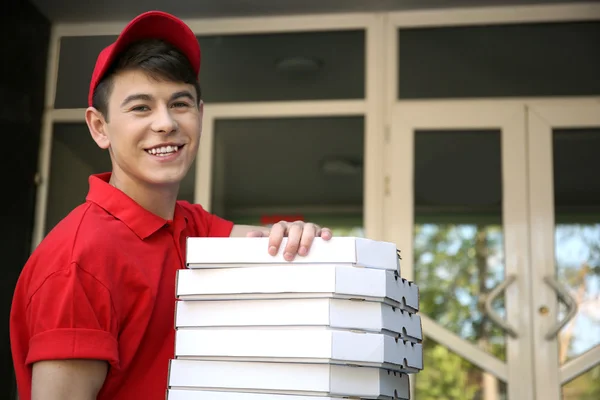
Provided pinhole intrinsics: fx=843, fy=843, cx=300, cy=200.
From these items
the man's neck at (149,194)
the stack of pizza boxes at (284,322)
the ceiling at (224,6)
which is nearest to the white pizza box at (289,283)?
the stack of pizza boxes at (284,322)

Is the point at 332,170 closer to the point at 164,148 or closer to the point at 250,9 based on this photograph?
the point at 250,9

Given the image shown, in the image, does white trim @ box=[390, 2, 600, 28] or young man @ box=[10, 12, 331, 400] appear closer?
young man @ box=[10, 12, 331, 400]

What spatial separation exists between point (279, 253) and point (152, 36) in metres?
0.51

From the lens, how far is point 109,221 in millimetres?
1390

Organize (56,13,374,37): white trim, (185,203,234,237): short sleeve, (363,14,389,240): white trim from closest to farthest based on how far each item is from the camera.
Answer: (185,203,234,237): short sleeve, (363,14,389,240): white trim, (56,13,374,37): white trim

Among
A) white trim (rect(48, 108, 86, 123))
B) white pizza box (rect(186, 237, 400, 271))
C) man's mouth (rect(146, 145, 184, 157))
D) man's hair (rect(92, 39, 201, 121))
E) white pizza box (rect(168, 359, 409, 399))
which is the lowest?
white pizza box (rect(168, 359, 409, 399))

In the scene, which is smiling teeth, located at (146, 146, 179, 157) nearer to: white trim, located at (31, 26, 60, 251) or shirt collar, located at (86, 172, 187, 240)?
shirt collar, located at (86, 172, 187, 240)

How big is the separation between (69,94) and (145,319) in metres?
2.17

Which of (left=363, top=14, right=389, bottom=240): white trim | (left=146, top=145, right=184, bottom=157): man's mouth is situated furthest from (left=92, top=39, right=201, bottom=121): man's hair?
(left=363, top=14, right=389, bottom=240): white trim

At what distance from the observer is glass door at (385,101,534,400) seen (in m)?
3.35

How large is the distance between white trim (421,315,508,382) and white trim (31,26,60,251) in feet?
5.59

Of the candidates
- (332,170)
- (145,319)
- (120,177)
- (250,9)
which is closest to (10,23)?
(250,9)

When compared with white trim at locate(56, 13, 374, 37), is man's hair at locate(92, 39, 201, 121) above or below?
below

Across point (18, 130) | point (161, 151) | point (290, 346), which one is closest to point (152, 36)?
point (161, 151)
